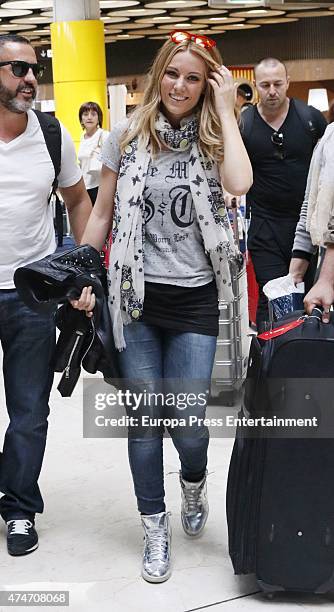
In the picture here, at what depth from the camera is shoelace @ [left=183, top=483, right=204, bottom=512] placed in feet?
10.8

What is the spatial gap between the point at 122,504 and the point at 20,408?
2.20 feet

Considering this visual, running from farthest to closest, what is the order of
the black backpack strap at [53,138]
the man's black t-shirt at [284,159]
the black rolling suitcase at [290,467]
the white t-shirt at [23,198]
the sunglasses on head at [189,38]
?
the man's black t-shirt at [284,159] < the black backpack strap at [53,138] < the white t-shirt at [23,198] < the sunglasses on head at [189,38] < the black rolling suitcase at [290,467]

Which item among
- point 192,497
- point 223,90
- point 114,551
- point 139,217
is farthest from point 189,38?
point 114,551

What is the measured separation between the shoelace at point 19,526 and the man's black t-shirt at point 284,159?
2259 millimetres

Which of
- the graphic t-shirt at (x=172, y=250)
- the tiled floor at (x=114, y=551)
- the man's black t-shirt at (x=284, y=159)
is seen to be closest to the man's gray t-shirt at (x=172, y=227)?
the graphic t-shirt at (x=172, y=250)

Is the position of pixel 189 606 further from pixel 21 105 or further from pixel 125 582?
pixel 21 105

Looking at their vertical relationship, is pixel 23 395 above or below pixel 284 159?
below

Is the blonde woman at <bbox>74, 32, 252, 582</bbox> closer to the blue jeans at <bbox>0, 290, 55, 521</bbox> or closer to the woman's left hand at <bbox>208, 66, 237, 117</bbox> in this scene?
the woman's left hand at <bbox>208, 66, 237, 117</bbox>

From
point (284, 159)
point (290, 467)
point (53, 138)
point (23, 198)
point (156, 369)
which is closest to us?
point (290, 467)

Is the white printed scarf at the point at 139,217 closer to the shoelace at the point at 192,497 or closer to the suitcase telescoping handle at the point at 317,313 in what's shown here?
the suitcase telescoping handle at the point at 317,313

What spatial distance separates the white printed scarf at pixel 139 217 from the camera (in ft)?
9.43

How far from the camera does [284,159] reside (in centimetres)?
479

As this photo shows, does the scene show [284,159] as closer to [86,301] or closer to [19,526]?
[86,301]

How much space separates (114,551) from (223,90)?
5.29 feet
